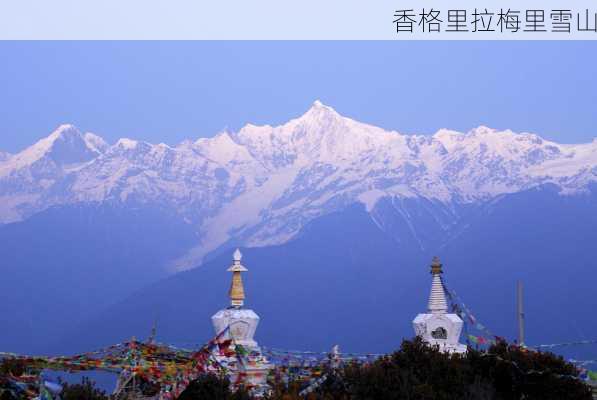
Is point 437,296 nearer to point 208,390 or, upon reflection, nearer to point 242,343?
point 242,343

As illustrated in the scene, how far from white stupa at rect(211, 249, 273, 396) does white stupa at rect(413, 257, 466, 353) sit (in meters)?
4.67

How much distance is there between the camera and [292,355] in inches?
1060

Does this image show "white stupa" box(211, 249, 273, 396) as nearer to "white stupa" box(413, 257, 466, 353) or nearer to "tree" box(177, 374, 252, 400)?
"tree" box(177, 374, 252, 400)

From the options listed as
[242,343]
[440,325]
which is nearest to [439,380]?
[440,325]

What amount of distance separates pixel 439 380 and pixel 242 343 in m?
5.41

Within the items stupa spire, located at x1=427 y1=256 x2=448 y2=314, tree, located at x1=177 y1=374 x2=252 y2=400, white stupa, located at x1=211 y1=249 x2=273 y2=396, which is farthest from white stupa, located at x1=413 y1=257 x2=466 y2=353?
tree, located at x1=177 y1=374 x2=252 y2=400

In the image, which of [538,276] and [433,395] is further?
[538,276]

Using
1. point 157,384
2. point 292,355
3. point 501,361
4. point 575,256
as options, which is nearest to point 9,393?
point 157,384

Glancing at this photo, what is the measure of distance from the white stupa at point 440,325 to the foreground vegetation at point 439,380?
271 centimetres

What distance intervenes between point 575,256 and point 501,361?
52107 mm

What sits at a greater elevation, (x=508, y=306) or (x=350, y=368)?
(x=508, y=306)

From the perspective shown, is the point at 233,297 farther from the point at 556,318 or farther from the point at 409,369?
the point at 556,318

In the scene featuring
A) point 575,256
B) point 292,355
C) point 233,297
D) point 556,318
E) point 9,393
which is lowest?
point 9,393

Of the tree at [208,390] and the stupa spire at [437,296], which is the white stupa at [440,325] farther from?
the tree at [208,390]
